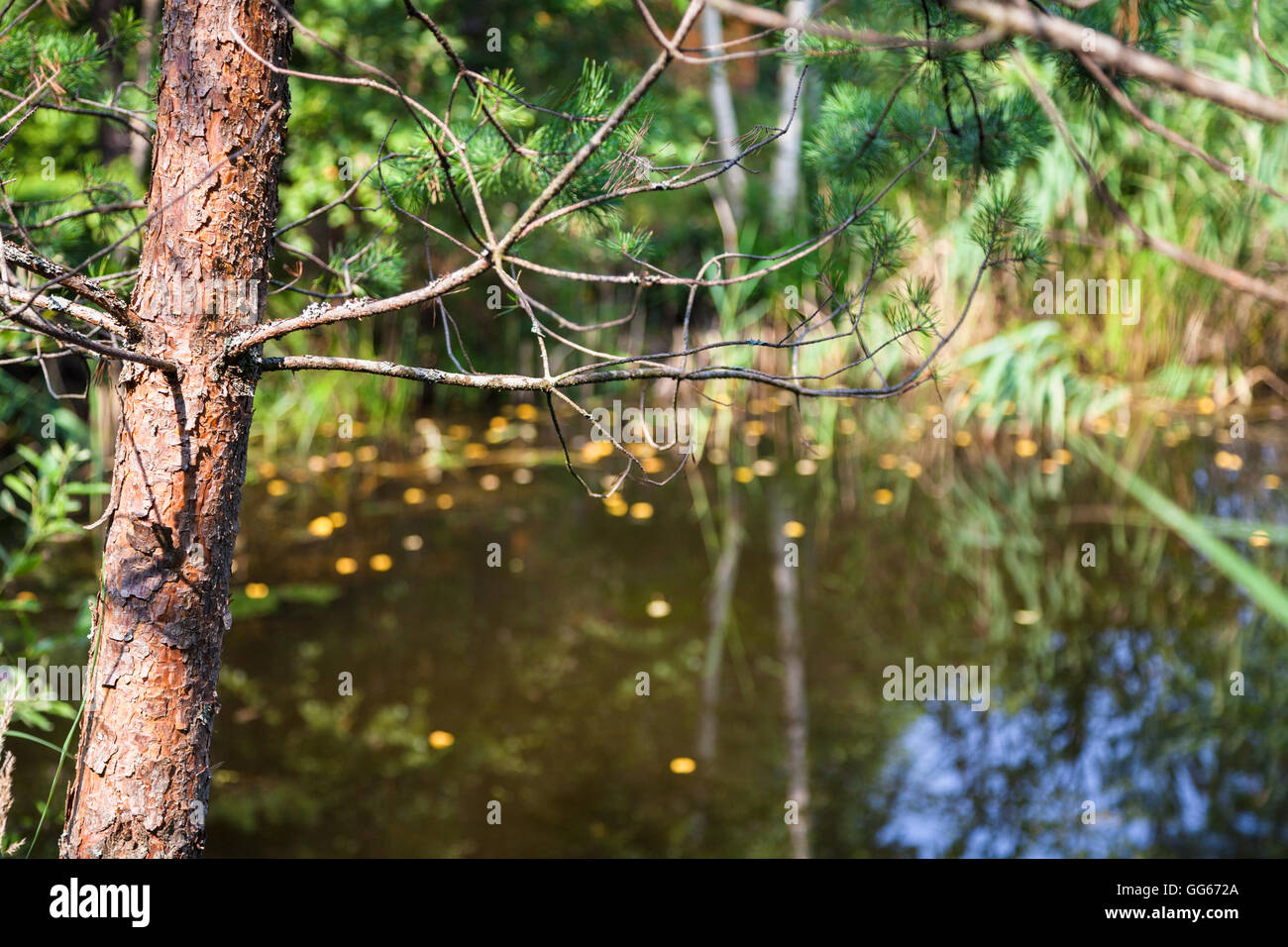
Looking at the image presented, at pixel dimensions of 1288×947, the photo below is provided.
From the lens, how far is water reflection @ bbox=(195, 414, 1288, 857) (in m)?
2.32

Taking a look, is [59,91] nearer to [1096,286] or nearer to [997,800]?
[997,800]

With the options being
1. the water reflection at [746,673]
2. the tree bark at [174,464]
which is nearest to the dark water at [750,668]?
the water reflection at [746,673]

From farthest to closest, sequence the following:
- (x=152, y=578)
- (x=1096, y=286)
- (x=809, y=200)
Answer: (x=1096, y=286) < (x=809, y=200) < (x=152, y=578)

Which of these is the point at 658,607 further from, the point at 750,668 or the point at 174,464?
the point at 174,464

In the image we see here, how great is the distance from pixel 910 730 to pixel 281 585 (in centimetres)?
203

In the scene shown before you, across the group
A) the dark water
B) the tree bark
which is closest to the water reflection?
the dark water

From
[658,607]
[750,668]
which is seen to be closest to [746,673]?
[750,668]

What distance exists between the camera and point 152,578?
1.28 meters

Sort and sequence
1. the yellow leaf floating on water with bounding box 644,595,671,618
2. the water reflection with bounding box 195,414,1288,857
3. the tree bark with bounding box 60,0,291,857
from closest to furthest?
the tree bark with bounding box 60,0,291,857 → the water reflection with bounding box 195,414,1288,857 → the yellow leaf floating on water with bounding box 644,595,671,618

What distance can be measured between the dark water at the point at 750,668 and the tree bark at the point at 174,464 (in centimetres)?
99

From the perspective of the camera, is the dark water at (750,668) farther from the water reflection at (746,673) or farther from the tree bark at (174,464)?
the tree bark at (174,464)

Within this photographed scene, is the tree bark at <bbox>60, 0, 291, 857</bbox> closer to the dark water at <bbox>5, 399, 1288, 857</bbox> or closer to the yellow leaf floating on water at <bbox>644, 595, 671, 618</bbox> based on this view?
the dark water at <bbox>5, 399, 1288, 857</bbox>

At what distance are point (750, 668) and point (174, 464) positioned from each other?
2.02 metres
